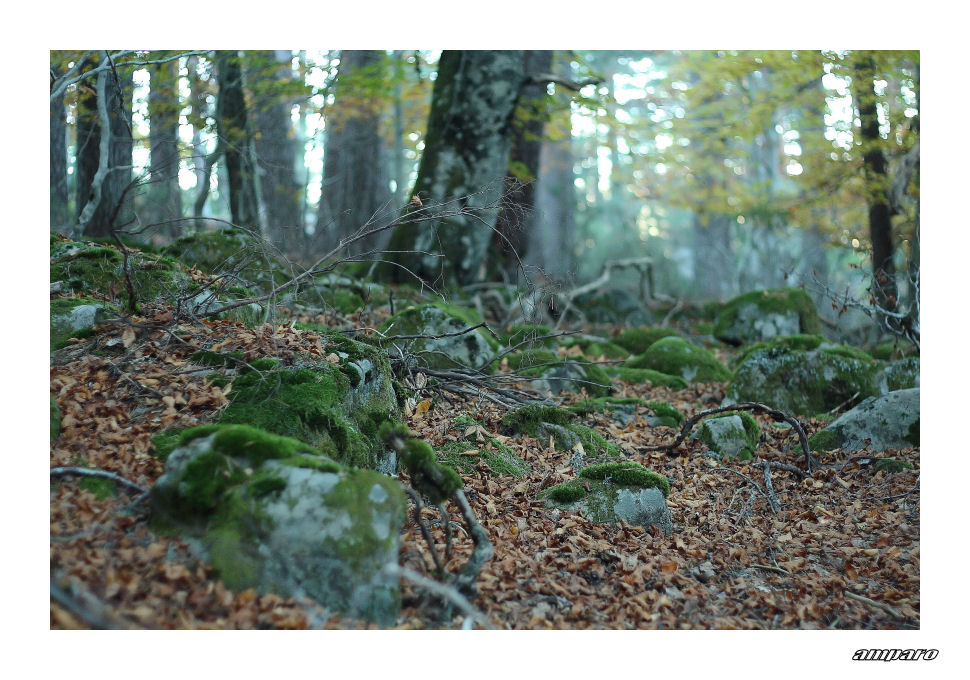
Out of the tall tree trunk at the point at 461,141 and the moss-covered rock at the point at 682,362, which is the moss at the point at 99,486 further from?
the moss-covered rock at the point at 682,362

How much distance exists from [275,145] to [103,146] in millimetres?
7248

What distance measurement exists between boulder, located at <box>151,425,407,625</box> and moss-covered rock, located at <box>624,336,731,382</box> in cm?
614

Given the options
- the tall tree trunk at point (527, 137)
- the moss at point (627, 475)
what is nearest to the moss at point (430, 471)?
the moss at point (627, 475)

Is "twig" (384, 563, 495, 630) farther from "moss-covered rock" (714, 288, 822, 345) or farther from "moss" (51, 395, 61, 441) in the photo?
"moss-covered rock" (714, 288, 822, 345)

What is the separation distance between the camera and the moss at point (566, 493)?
476 cm

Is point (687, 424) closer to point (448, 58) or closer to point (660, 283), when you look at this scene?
point (448, 58)

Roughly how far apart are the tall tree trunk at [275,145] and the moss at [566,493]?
693 centimetres

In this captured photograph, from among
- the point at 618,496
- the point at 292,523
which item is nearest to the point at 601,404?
the point at 618,496

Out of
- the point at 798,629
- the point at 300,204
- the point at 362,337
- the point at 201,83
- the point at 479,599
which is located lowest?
the point at 798,629

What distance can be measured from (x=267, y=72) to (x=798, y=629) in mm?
10107

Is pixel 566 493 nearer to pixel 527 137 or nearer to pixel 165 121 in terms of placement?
pixel 165 121
